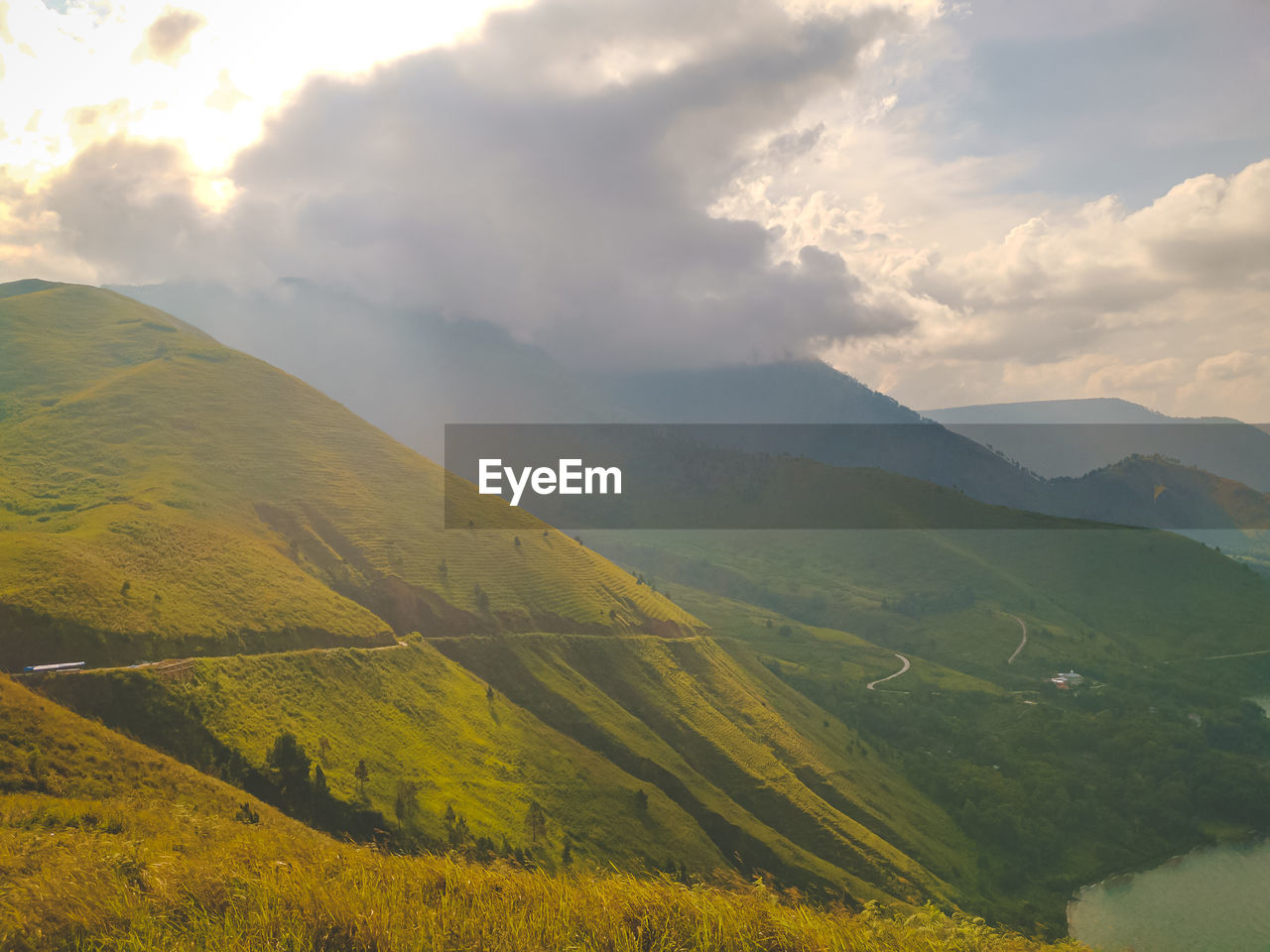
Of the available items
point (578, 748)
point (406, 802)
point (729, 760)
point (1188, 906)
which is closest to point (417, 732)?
point (406, 802)

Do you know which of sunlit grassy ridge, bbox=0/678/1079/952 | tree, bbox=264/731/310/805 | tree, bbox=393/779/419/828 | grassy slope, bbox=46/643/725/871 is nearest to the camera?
sunlit grassy ridge, bbox=0/678/1079/952

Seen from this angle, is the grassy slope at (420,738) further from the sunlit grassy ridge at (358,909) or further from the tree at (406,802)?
the sunlit grassy ridge at (358,909)

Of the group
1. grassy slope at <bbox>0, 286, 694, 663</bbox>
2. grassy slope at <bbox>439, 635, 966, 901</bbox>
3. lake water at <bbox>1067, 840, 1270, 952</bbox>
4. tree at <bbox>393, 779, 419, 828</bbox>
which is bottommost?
lake water at <bbox>1067, 840, 1270, 952</bbox>

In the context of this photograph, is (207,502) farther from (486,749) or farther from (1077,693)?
(1077,693)

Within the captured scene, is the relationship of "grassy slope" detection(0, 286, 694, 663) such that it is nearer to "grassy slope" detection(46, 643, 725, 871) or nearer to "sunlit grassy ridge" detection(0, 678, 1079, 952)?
"grassy slope" detection(46, 643, 725, 871)

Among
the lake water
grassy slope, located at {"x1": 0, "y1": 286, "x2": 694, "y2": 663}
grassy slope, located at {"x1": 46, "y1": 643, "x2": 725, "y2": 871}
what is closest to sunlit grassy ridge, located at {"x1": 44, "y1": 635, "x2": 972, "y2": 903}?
grassy slope, located at {"x1": 46, "y1": 643, "x2": 725, "y2": 871}

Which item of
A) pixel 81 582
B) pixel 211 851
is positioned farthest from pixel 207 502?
pixel 211 851

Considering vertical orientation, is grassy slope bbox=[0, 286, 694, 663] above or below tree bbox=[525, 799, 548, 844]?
above
